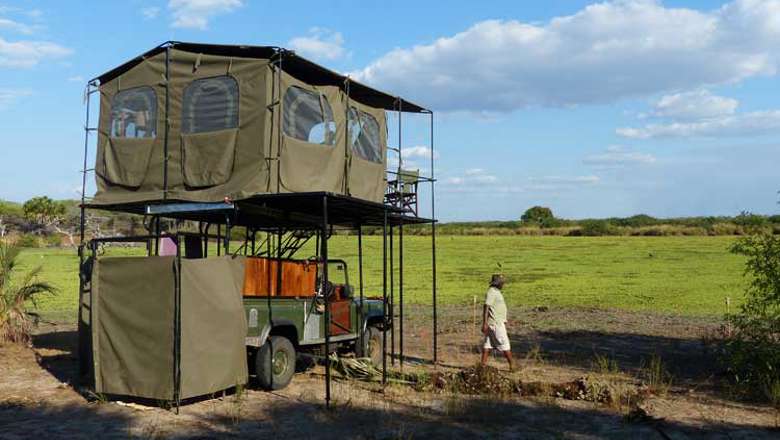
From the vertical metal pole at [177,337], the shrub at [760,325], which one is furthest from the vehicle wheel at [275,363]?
the shrub at [760,325]

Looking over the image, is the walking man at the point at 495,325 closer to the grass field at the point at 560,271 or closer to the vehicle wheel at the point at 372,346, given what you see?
the vehicle wheel at the point at 372,346

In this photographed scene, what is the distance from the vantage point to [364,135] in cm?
1523

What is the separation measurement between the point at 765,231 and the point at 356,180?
7.18m

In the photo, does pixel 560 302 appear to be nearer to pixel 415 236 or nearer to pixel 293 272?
pixel 293 272

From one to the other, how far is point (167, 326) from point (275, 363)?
7.05 ft

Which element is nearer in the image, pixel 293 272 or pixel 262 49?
pixel 262 49

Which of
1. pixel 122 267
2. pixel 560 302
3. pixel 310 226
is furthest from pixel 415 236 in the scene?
pixel 122 267

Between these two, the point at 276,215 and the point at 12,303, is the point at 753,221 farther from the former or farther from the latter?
the point at 12,303

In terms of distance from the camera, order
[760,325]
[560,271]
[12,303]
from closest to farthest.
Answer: [760,325] < [12,303] < [560,271]

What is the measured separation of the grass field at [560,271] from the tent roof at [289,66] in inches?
513

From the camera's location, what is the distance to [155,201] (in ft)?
43.0

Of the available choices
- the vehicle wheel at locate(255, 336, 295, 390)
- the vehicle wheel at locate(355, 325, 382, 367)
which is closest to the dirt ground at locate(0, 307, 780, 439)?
the vehicle wheel at locate(255, 336, 295, 390)

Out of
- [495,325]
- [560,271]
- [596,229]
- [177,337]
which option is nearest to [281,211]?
[177,337]

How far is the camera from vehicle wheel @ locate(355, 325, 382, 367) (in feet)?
47.8
